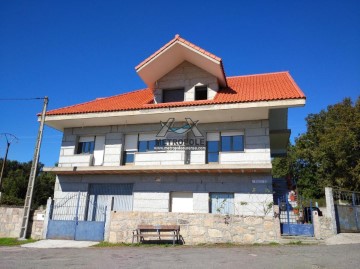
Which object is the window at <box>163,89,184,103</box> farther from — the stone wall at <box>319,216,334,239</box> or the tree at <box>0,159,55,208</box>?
the tree at <box>0,159,55,208</box>

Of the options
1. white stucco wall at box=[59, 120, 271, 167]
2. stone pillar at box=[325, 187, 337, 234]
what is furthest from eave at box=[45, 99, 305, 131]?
stone pillar at box=[325, 187, 337, 234]

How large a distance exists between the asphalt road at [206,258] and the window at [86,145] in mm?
7648

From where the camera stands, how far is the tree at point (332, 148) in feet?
105

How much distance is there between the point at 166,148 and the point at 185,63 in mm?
4930

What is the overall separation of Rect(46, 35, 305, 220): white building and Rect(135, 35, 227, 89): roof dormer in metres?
0.06

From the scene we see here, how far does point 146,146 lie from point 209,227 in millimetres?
6259

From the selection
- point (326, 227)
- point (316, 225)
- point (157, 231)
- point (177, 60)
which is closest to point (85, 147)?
point (177, 60)

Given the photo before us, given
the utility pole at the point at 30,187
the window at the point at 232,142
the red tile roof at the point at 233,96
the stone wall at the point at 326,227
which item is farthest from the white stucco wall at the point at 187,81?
the stone wall at the point at 326,227

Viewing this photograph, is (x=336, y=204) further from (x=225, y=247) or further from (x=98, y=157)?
(x=98, y=157)

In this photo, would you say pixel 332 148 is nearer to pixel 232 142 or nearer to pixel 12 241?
pixel 232 142

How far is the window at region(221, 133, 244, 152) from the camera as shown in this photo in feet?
50.1

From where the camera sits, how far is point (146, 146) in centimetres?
1672

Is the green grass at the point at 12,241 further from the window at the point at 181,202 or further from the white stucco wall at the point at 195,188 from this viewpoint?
the window at the point at 181,202

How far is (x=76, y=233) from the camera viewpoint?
1374 cm
